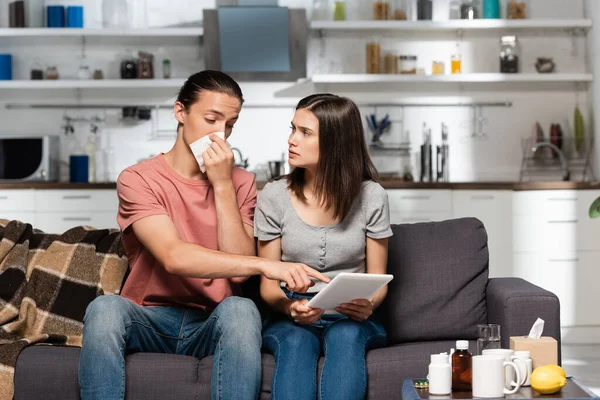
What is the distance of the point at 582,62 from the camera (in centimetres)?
638

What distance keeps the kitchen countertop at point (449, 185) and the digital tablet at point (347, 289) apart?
9.98 ft

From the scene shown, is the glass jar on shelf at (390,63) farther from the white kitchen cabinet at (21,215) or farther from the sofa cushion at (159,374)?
the sofa cushion at (159,374)

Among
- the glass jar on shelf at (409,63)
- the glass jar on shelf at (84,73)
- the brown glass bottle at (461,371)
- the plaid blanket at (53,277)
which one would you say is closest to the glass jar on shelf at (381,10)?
the glass jar on shelf at (409,63)

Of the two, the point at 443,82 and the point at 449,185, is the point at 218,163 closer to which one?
the point at 449,185

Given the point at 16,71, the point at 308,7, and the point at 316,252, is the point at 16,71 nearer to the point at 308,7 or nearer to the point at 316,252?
the point at 308,7

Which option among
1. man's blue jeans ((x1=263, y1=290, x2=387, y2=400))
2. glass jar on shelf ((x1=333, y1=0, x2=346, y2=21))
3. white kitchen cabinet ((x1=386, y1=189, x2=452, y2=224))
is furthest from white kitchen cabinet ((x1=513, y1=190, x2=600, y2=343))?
man's blue jeans ((x1=263, y1=290, x2=387, y2=400))

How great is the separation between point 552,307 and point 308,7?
154 inches

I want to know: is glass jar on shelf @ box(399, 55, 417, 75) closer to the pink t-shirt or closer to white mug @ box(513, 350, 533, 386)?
the pink t-shirt

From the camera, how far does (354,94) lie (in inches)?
250

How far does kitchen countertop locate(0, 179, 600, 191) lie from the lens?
550 cm

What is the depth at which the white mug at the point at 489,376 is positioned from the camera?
218cm

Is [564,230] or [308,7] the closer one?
[564,230]

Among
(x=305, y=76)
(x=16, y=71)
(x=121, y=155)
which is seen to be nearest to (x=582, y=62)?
(x=305, y=76)

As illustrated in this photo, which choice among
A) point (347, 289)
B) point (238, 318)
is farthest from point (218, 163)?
point (347, 289)
